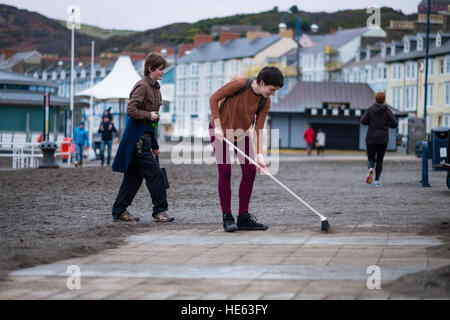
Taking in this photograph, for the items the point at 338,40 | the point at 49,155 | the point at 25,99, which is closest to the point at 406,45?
the point at 338,40

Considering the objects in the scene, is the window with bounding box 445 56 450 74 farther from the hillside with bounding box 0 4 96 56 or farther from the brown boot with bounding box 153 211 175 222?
the brown boot with bounding box 153 211 175 222

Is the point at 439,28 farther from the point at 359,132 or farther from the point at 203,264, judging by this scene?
the point at 203,264

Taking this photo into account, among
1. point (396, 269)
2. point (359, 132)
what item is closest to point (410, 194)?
point (396, 269)

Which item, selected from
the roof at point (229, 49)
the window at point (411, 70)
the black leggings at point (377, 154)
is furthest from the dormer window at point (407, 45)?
the black leggings at point (377, 154)

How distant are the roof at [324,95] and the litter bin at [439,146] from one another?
42.8 metres

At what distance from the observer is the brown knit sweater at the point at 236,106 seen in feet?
27.0

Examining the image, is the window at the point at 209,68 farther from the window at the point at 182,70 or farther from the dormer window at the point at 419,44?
the dormer window at the point at 419,44

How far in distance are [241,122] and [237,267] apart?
2846mm

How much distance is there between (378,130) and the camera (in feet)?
53.5

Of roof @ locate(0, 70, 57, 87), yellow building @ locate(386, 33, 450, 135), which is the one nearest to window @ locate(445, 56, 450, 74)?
yellow building @ locate(386, 33, 450, 135)

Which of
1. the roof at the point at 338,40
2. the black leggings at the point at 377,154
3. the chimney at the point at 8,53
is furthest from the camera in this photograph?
the roof at the point at 338,40

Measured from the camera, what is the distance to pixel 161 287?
16.1 feet

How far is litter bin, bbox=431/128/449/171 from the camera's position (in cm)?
1617

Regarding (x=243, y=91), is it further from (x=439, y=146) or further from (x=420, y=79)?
(x=420, y=79)
